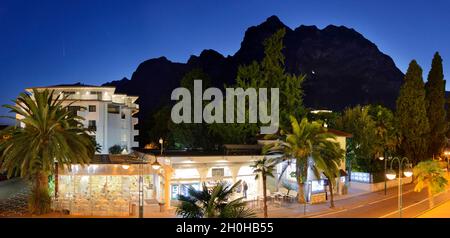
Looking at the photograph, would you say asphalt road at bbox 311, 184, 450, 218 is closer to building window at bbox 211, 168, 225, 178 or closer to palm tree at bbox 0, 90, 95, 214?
building window at bbox 211, 168, 225, 178

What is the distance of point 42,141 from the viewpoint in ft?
83.9

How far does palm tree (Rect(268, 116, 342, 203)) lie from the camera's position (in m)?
32.9

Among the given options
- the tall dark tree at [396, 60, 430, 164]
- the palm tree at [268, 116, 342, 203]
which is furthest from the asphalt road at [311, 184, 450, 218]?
the tall dark tree at [396, 60, 430, 164]

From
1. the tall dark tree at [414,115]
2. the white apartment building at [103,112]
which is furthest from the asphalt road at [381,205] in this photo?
the white apartment building at [103,112]

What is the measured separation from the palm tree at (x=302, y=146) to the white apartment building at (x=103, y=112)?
3037 centimetres

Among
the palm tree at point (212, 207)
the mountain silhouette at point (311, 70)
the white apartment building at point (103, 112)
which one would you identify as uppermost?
the mountain silhouette at point (311, 70)

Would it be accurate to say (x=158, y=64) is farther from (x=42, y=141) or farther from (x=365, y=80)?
(x=42, y=141)

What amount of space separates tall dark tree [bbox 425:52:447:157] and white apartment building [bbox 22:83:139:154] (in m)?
42.5

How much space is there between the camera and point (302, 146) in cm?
3331

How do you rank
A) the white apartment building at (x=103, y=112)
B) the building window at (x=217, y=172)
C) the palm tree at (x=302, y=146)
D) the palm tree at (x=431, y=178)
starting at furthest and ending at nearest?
the white apartment building at (x=103, y=112) → the palm tree at (x=302, y=146) → the building window at (x=217, y=172) → the palm tree at (x=431, y=178)

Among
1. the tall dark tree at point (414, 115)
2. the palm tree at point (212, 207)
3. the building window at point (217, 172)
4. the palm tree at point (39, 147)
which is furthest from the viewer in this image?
the tall dark tree at point (414, 115)

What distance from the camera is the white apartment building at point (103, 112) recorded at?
196ft

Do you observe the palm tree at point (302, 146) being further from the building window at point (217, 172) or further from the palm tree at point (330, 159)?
the building window at point (217, 172)
